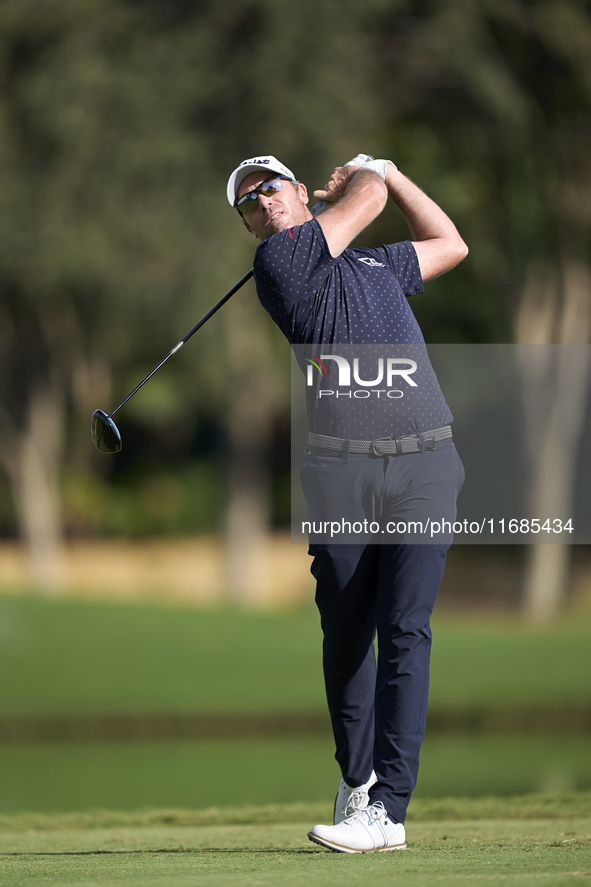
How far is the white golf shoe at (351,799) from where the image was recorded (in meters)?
3.38

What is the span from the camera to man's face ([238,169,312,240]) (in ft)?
11.3

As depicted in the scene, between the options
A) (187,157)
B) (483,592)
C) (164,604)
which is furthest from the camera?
(483,592)

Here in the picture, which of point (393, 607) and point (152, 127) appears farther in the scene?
point (152, 127)

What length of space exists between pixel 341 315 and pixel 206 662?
11855 millimetres

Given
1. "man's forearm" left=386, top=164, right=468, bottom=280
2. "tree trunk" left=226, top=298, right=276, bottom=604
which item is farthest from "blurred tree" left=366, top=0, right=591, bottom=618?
"man's forearm" left=386, top=164, right=468, bottom=280

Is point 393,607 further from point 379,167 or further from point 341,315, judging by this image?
point 379,167

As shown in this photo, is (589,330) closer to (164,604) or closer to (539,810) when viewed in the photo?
(164,604)

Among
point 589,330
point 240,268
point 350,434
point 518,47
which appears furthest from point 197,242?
point 350,434

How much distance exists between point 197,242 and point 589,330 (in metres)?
6.20

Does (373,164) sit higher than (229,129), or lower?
lower

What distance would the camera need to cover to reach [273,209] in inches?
135

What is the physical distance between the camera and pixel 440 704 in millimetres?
12820

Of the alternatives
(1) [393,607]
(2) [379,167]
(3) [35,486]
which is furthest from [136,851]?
(3) [35,486]

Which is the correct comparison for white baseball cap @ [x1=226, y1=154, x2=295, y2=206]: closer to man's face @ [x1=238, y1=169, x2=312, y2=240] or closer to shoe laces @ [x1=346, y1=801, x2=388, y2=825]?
man's face @ [x1=238, y1=169, x2=312, y2=240]
